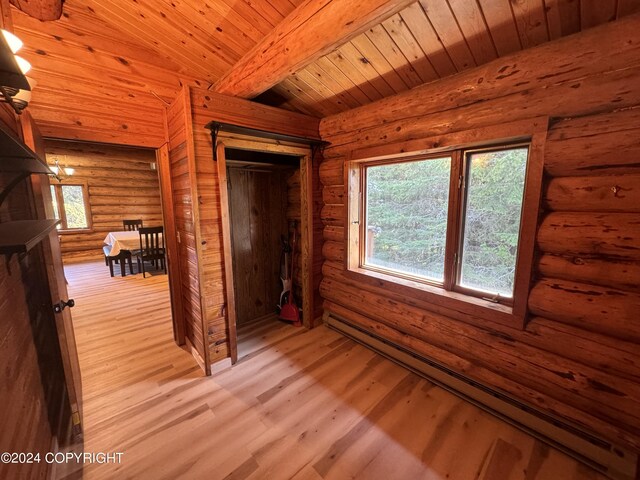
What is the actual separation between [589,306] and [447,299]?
0.77 m

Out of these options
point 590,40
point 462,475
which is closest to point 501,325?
point 462,475

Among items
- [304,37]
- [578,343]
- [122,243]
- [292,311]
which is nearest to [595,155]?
[578,343]

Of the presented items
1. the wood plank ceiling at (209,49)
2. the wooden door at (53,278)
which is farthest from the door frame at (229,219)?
the wooden door at (53,278)

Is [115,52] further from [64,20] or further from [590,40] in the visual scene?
[590,40]

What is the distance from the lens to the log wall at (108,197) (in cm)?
664

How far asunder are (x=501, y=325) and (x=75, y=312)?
4940 mm

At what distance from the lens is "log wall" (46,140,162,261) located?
21.8 feet

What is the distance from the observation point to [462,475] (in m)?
1.46

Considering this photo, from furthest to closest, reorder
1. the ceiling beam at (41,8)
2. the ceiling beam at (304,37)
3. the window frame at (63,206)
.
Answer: the window frame at (63,206), the ceiling beam at (41,8), the ceiling beam at (304,37)

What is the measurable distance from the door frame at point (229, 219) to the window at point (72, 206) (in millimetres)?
6731

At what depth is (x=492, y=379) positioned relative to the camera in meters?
1.81

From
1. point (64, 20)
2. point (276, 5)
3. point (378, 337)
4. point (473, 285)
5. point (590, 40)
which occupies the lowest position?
point (378, 337)

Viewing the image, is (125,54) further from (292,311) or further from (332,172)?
(292,311)

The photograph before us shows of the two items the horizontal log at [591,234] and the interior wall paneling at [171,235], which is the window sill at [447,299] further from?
the interior wall paneling at [171,235]
